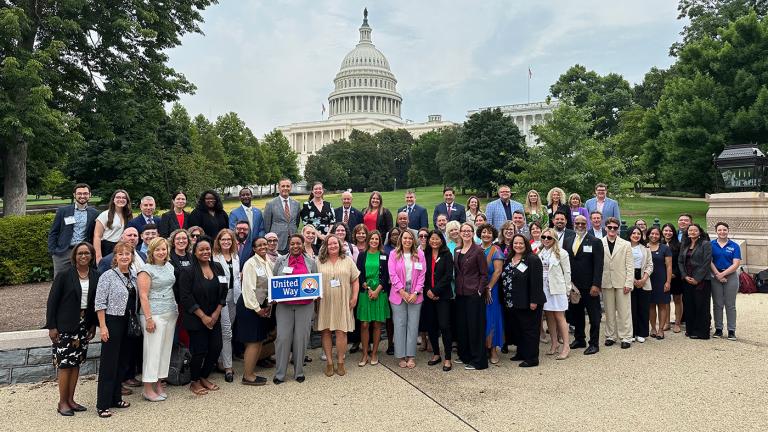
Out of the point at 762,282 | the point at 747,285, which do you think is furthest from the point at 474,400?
the point at 762,282

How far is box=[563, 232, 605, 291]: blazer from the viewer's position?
24.7ft

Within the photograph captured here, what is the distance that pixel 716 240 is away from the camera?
27.4 feet

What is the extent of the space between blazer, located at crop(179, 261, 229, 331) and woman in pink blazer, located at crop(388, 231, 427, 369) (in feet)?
7.36

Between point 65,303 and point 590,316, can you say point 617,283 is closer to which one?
point 590,316

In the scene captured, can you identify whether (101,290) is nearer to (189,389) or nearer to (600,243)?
(189,389)

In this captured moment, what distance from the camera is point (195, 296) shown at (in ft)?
19.1

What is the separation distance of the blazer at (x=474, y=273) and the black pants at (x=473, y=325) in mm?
110

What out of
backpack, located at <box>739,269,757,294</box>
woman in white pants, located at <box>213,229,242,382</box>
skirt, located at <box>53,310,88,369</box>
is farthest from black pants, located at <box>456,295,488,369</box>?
backpack, located at <box>739,269,757,294</box>

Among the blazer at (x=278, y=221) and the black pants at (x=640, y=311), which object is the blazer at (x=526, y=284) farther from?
the blazer at (x=278, y=221)

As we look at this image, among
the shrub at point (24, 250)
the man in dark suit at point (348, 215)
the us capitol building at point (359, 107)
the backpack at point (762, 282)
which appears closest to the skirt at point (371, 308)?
the man in dark suit at point (348, 215)

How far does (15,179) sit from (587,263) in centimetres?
1804

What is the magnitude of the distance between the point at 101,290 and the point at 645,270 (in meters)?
7.59

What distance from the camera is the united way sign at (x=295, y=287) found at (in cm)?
614

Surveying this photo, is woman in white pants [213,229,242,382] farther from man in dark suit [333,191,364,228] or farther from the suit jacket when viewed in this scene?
man in dark suit [333,191,364,228]
